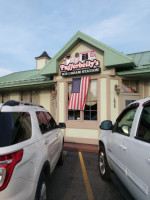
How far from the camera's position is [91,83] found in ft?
26.2

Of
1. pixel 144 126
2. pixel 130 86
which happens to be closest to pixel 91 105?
pixel 130 86

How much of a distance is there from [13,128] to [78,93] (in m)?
6.31

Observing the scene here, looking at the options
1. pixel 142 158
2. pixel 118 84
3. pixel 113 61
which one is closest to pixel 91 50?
pixel 113 61

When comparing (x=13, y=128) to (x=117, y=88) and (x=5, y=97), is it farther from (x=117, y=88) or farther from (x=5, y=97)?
(x=5, y=97)

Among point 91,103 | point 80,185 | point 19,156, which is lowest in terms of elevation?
point 80,185

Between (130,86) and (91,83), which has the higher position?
(91,83)

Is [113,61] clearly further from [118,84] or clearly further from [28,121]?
[28,121]

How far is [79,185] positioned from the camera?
346cm

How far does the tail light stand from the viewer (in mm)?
1519

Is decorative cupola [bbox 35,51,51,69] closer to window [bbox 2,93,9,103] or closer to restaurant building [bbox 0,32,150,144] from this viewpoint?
window [bbox 2,93,9,103]

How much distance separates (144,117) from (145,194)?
0.99m

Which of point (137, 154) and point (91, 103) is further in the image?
point (91, 103)

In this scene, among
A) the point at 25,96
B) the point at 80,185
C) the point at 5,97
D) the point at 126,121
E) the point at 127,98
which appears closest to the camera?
the point at 126,121

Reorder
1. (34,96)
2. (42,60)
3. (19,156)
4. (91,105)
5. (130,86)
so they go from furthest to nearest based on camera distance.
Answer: (42,60) < (34,96) < (91,105) < (130,86) < (19,156)
